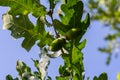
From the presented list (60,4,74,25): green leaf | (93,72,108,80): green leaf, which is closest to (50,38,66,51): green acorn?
(60,4,74,25): green leaf

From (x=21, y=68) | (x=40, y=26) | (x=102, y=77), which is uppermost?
(x=40, y=26)

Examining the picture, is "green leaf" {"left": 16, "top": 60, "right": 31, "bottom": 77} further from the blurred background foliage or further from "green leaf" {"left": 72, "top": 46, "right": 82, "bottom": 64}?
the blurred background foliage

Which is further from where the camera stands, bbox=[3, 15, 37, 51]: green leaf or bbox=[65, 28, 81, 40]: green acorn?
bbox=[3, 15, 37, 51]: green leaf

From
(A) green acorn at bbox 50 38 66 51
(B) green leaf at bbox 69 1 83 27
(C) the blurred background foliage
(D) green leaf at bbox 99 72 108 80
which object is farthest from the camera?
(C) the blurred background foliage

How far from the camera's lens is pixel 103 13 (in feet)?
21.2

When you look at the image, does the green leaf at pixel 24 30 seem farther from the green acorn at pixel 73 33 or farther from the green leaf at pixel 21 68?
the green acorn at pixel 73 33

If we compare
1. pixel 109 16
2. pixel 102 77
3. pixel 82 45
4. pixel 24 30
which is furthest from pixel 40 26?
pixel 109 16

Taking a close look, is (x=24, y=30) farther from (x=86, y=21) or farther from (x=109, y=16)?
(x=109, y=16)

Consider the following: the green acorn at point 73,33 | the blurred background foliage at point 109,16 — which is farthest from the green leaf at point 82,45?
the blurred background foliage at point 109,16

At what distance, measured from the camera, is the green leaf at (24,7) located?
1769mm

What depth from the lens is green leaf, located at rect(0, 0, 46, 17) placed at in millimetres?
1769

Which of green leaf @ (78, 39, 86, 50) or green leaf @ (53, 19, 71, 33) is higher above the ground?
green leaf @ (53, 19, 71, 33)

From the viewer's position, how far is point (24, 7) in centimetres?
182

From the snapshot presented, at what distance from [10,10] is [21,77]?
32cm
